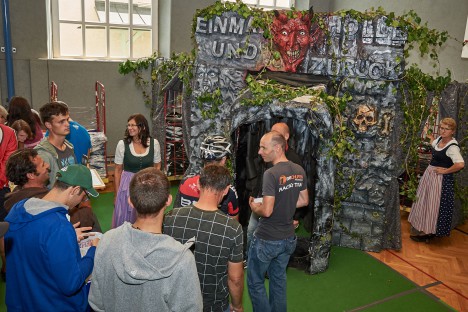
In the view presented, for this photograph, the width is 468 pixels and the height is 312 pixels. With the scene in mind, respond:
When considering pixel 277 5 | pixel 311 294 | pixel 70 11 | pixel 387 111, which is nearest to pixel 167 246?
pixel 311 294

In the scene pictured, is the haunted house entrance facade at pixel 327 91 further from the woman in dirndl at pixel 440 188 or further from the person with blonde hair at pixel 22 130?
the person with blonde hair at pixel 22 130

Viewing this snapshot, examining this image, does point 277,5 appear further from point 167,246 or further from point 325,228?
point 167,246

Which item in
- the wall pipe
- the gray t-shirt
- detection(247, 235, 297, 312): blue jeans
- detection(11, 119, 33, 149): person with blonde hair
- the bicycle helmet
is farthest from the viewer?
the wall pipe

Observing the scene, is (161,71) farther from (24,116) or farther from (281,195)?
(281,195)

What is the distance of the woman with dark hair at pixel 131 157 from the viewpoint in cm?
462

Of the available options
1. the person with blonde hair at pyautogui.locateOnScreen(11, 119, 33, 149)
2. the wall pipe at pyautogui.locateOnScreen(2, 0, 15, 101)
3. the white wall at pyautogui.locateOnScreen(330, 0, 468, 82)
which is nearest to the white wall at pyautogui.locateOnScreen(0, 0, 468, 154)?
the white wall at pyautogui.locateOnScreen(330, 0, 468, 82)

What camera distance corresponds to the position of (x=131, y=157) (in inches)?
183

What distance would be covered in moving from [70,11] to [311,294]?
7362 mm

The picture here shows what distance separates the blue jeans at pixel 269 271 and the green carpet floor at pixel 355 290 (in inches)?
28.5

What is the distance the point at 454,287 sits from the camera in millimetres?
5062

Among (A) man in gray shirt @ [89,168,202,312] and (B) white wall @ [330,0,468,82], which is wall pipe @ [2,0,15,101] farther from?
(B) white wall @ [330,0,468,82]

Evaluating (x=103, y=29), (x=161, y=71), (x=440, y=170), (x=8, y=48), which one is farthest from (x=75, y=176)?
(x=103, y=29)

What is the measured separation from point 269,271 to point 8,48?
678 cm

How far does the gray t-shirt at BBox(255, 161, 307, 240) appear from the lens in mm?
3531
